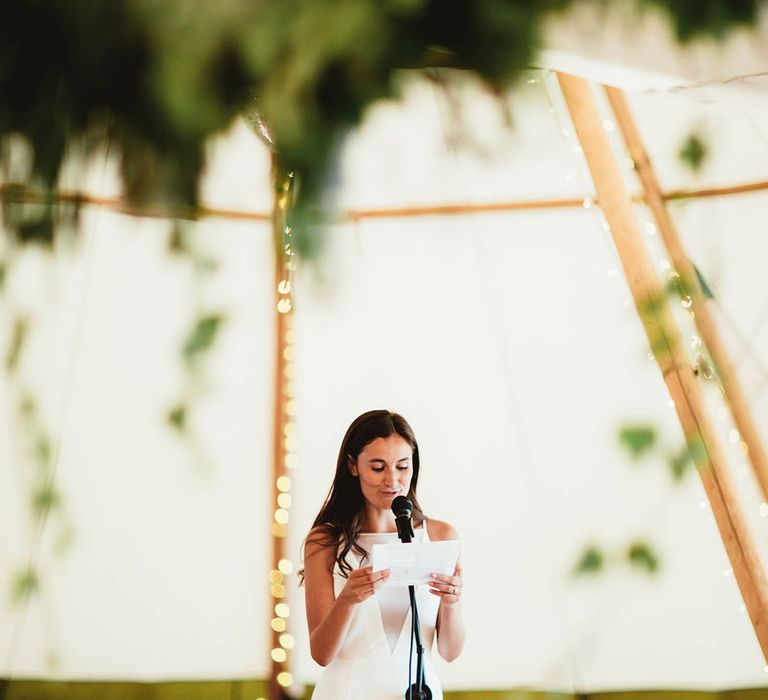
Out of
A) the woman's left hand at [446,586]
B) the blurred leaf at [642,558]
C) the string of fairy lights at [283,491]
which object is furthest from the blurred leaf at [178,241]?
the string of fairy lights at [283,491]

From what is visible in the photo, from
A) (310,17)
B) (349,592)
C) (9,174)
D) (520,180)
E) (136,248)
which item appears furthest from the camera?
(520,180)

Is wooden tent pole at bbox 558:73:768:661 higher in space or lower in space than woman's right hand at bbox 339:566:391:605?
higher

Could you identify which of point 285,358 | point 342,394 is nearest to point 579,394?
point 342,394

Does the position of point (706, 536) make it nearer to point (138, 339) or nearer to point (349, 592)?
point (349, 592)

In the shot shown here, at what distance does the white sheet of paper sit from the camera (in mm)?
1777

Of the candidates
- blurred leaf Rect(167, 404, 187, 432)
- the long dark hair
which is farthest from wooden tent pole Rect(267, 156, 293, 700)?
blurred leaf Rect(167, 404, 187, 432)

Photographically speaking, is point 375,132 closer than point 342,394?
Yes

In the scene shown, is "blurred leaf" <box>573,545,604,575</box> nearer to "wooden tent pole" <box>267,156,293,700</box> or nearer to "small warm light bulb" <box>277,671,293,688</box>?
"wooden tent pole" <box>267,156,293,700</box>

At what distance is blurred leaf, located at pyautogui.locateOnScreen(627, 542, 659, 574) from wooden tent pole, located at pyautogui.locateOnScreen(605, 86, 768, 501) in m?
1.12

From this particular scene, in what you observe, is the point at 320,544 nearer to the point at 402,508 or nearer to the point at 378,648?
the point at 378,648

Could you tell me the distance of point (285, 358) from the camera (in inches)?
126

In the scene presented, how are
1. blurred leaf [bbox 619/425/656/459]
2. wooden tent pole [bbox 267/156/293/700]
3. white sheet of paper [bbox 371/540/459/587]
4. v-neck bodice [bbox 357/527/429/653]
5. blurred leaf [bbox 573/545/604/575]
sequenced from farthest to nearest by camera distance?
wooden tent pole [bbox 267/156/293/700] → v-neck bodice [bbox 357/527/429/653] → white sheet of paper [bbox 371/540/459/587] → blurred leaf [bbox 573/545/604/575] → blurred leaf [bbox 619/425/656/459]

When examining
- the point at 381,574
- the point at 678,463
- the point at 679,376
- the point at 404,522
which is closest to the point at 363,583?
the point at 381,574

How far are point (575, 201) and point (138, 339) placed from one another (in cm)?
175
